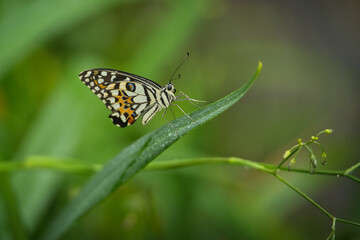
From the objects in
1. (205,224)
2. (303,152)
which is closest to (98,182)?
(205,224)

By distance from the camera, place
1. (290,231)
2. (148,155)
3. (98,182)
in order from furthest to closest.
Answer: (290,231) → (98,182) → (148,155)

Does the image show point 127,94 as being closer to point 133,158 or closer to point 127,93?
point 127,93

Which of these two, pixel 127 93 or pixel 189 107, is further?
pixel 189 107

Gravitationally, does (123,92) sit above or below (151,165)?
above

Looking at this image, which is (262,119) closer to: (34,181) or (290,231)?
(290,231)

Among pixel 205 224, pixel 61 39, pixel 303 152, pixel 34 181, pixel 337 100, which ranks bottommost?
pixel 34 181

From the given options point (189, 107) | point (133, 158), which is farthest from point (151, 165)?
point (189, 107)

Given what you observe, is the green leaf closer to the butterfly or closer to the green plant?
the green plant
